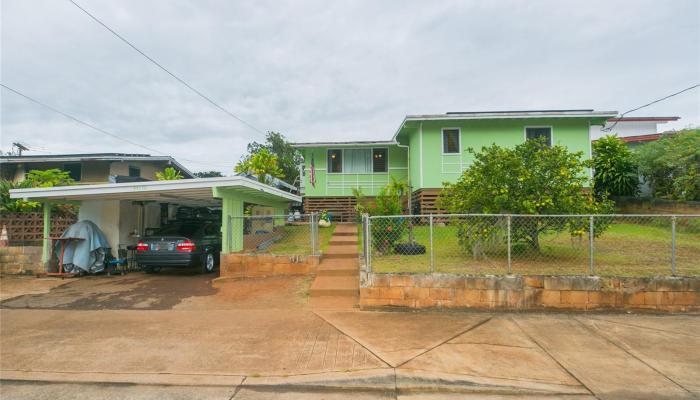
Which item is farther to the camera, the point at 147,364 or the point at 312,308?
the point at 312,308

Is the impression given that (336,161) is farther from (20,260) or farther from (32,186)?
(20,260)

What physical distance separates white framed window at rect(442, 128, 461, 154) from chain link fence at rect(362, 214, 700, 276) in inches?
244

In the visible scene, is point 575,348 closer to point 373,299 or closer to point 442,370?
point 442,370

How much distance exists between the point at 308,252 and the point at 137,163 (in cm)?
1517

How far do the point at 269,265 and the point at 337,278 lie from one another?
75.7 inches

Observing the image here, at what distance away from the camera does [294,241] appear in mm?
12266

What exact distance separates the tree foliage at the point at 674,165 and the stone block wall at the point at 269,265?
41.7 ft

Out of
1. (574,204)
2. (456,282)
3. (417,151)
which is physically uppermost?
(417,151)

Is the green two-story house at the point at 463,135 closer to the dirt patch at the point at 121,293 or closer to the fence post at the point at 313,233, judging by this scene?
the fence post at the point at 313,233

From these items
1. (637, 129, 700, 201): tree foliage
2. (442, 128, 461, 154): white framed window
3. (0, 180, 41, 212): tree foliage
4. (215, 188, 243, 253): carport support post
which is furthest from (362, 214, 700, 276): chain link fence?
(0, 180, 41, 212): tree foliage

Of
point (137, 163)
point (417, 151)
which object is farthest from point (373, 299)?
point (137, 163)

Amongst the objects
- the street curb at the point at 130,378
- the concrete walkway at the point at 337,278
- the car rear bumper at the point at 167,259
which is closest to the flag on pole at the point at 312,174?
the concrete walkway at the point at 337,278

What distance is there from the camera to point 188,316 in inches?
249

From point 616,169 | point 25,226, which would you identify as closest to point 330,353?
point 25,226
